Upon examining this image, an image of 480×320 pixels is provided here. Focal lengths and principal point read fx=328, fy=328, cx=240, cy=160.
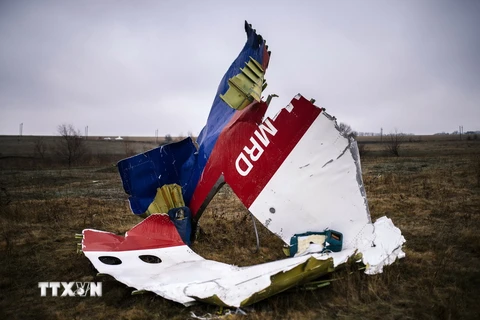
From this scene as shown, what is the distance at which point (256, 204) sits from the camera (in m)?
5.02

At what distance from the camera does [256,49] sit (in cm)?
593

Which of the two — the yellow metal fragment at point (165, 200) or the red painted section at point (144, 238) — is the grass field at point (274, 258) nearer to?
the red painted section at point (144, 238)

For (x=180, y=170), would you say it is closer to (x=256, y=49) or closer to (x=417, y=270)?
(x=256, y=49)

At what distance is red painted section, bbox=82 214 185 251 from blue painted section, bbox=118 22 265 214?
518 mm

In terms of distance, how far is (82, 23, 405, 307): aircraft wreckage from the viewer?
3.92 meters

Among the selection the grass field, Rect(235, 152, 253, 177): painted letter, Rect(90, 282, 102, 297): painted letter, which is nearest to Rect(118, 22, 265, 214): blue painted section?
Rect(235, 152, 253, 177): painted letter

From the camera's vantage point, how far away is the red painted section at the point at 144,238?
16.6 ft

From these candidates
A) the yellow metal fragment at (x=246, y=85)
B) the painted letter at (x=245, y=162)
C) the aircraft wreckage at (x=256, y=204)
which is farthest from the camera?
the yellow metal fragment at (x=246, y=85)

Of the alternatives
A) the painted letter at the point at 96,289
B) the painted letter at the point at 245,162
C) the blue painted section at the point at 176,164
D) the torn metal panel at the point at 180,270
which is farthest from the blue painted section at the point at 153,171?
the painted letter at the point at 96,289

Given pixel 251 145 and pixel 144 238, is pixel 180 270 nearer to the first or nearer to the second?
pixel 144 238

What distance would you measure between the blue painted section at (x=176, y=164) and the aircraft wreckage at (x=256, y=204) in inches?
0.8

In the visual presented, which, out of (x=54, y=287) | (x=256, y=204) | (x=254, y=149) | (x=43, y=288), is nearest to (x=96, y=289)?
(x=54, y=287)

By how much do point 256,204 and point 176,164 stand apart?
6.37ft

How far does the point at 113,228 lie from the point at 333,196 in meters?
5.48
